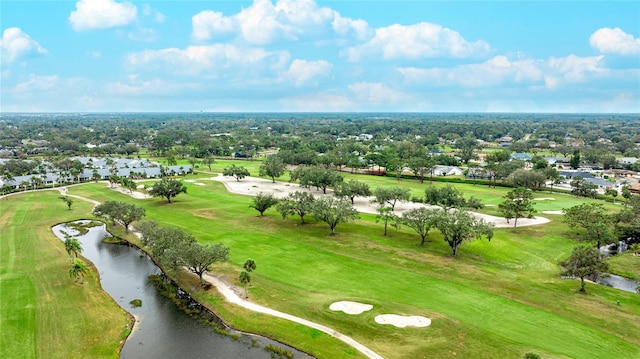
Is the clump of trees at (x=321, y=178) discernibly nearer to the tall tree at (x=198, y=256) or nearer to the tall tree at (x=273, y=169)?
the tall tree at (x=273, y=169)

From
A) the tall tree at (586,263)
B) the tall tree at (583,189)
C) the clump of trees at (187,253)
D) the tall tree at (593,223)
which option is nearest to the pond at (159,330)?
the clump of trees at (187,253)

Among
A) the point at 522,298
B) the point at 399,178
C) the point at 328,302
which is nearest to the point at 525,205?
the point at 522,298

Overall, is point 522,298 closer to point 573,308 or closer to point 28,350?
point 573,308

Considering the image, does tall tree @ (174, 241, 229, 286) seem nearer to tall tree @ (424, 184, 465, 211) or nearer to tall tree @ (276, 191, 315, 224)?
tall tree @ (276, 191, 315, 224)

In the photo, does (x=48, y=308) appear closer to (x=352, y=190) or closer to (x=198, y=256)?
(x=198, y=256)

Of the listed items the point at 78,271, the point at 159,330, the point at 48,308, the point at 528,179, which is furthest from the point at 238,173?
the point at 528,179
